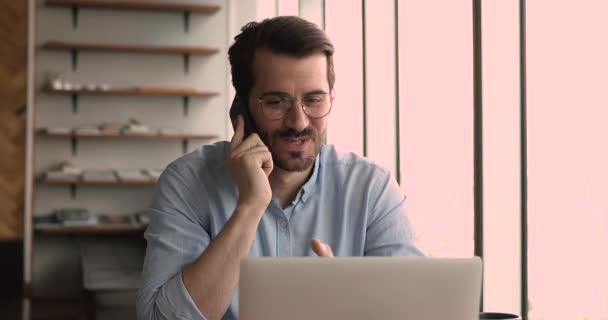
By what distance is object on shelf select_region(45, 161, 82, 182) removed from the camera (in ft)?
17.9

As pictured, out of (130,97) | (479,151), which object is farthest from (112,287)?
(479,151)

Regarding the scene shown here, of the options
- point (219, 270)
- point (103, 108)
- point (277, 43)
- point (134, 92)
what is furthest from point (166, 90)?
point (219, 270)

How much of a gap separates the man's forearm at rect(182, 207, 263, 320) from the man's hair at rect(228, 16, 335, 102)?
465 mm

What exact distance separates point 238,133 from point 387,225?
1.43 feet

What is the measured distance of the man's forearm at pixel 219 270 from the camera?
5.35 ft

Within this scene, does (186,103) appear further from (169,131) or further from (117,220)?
(117,220)

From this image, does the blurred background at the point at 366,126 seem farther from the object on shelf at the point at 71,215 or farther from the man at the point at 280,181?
the man at the point at 280,181

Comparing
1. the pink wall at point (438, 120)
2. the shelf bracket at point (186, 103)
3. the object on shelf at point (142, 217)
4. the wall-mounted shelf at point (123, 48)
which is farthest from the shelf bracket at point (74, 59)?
the pink wall at point (438, 120)

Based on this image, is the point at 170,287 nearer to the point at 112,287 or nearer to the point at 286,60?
the point at 286,60

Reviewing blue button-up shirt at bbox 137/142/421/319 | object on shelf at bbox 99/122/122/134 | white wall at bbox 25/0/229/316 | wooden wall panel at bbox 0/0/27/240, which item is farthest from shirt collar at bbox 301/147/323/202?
wooden wall panel at bbox 0/0/27/240
